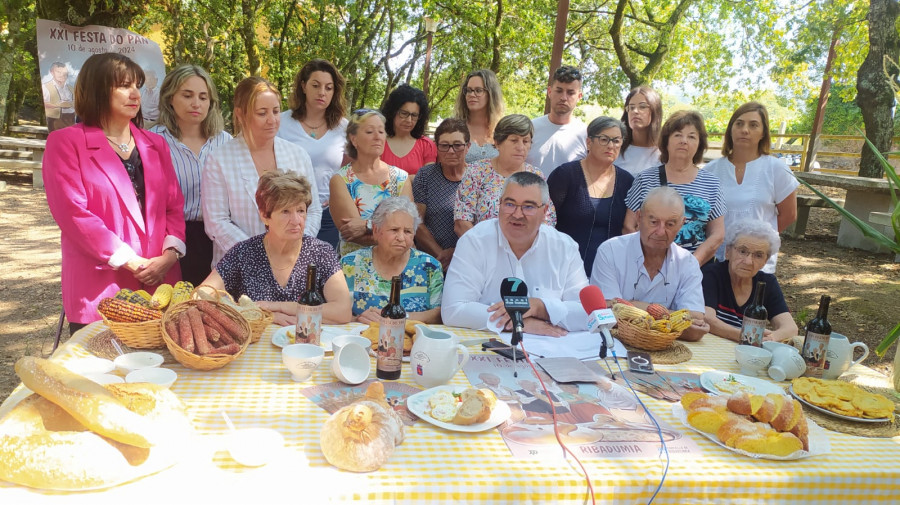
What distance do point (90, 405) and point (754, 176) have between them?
4198 millimetres

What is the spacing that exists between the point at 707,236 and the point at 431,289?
1.95 meters

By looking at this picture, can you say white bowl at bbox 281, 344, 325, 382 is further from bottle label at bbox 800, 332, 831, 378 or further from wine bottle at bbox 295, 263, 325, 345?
bottle label at bbox 800, 332, 831, 378

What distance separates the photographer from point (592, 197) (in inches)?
157

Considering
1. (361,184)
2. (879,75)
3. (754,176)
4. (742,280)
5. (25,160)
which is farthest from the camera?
(25,160)

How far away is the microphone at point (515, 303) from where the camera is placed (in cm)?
218

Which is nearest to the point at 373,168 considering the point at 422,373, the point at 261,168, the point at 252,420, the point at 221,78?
the point at 261,168

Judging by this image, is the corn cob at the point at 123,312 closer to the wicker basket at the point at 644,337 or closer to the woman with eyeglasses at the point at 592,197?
the wicker basket at the point at 644,337

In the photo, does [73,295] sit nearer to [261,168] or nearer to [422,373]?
[261,168]

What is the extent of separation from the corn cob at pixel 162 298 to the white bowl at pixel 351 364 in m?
0.76

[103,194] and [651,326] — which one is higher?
[103,194]

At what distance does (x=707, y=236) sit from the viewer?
392 centimetres

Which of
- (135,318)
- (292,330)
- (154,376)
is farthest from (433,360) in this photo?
(135,318)

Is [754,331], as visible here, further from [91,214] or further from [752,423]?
[91,214]

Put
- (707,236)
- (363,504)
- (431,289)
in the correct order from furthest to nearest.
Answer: (707,236)
(431,289)
(363,504)
